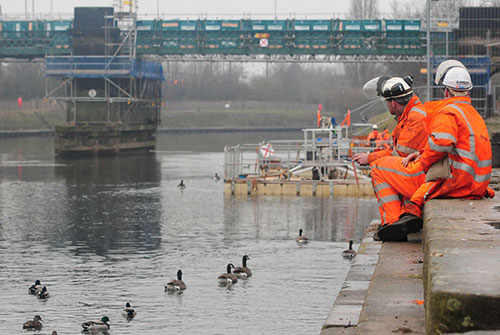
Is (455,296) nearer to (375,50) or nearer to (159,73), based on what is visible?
(375,50)

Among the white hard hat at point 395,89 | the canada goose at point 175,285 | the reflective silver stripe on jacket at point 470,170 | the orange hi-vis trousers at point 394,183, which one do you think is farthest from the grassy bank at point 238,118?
the reflective silver stripe on jacket at point 470,170

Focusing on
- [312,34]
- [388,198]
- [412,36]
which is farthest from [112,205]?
[412,36]

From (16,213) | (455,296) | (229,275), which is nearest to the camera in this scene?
(455,296)

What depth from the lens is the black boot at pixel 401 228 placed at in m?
12.8

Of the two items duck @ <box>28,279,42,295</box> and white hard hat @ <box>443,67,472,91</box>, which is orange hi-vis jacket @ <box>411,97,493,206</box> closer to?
white hard hat @ <box>443,67,472,91</box>

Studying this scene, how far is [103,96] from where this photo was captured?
9338cm

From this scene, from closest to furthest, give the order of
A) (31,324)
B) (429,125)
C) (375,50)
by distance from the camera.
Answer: (429,125) → (31,324) → (375,50)

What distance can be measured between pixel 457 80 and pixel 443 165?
1.13 m

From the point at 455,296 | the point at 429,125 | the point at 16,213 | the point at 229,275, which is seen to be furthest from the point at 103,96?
the point at 455,296

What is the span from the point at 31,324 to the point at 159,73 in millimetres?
79585

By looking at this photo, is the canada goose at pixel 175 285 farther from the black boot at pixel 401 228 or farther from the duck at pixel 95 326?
the black boot at pixel 401 228

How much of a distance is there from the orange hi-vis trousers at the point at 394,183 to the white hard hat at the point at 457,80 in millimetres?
1049

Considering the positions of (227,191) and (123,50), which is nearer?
(227,191)

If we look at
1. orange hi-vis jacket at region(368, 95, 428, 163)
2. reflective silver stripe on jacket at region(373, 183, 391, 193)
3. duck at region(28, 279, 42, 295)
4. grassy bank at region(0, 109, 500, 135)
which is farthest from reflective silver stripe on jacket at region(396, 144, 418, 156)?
grassy bank at region(0, 109, 500, 135)
